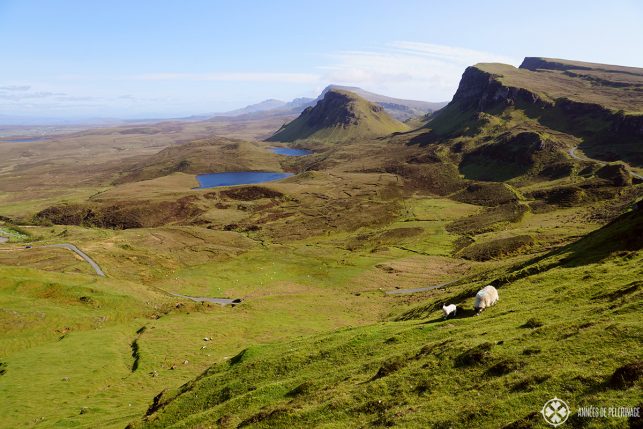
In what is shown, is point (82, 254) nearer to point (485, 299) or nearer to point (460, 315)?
point (460, 315)

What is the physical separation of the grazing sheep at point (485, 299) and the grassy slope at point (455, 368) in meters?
1.34

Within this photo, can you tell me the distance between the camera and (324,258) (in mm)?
114812

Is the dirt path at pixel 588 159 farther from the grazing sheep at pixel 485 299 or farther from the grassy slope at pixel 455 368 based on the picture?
the grazing sheep at pixel 485 299

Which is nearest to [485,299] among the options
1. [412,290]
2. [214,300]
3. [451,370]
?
[451,370]

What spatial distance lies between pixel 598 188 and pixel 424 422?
159154 mm

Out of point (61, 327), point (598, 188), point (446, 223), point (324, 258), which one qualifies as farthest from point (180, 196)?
point (598, 188)

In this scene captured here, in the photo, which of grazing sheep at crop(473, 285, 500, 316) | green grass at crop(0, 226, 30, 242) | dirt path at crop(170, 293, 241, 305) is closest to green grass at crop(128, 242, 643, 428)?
grazing sheep at crop(473, 285, 500, 316)

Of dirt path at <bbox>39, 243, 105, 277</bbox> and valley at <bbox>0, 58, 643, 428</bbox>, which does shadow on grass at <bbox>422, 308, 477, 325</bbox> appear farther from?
dirt path at <bbox>39, 243, 105, 277</bbox>

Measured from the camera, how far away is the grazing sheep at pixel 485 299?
3897 centimetres

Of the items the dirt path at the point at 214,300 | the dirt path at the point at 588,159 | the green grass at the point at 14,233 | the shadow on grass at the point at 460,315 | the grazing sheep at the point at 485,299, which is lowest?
the dirt path at the point at 214,300

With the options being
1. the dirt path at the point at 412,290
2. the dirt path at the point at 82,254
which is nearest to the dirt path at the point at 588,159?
the dirt path at the point at 412,290

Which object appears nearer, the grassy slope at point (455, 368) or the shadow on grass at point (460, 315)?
the grassy slope at point (455, 368)

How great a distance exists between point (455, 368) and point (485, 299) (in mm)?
16760

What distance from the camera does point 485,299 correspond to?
129 ft
